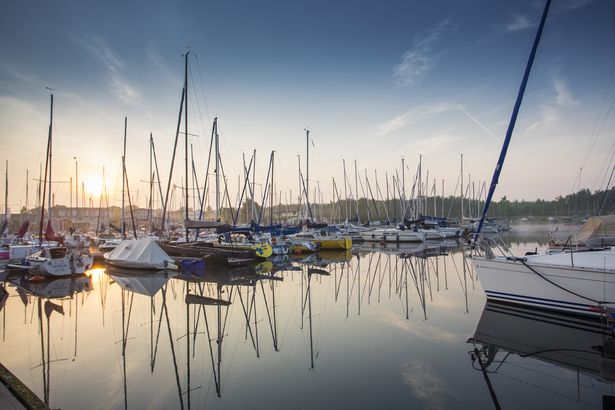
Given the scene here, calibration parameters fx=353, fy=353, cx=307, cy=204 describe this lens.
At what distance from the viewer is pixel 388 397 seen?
6.37m

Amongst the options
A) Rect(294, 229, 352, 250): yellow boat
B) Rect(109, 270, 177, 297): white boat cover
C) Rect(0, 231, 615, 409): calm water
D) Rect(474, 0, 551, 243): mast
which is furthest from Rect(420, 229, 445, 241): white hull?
Rect(474, 0, 551, 243): mast

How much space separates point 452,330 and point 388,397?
16.2ft

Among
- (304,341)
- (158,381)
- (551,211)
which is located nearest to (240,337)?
(304,341)

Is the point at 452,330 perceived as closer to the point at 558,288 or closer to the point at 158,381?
the point at 558,288

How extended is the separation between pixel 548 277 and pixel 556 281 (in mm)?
239

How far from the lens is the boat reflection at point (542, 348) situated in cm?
704

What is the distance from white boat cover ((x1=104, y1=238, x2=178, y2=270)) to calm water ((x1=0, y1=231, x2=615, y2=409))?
555cm

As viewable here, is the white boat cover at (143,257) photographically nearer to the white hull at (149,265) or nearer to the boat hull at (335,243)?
the white hull at (149,265)

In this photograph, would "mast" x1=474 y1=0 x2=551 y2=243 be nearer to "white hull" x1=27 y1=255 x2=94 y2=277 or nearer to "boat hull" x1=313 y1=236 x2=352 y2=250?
"white hull" x1=27 y1=255 x2=94 y2=277

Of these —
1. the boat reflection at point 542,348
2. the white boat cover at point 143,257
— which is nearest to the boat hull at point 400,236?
the white boat cover at point 143,257

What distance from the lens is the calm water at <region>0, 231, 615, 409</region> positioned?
6566 millimetres

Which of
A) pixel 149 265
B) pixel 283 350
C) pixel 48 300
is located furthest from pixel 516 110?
pixel 149 265

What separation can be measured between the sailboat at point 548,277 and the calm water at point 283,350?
1.12 metres

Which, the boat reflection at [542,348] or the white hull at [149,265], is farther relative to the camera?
the white hull at [149,265]
